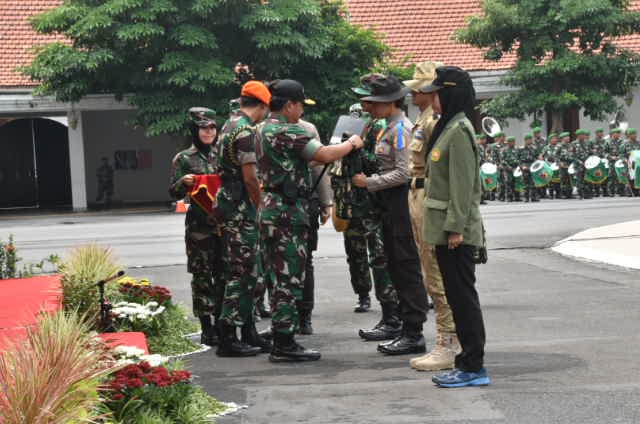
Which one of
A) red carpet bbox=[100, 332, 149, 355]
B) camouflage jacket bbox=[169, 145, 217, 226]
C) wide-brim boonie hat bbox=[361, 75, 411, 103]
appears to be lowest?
red carpet bbox=[100, 332, 149, 355]

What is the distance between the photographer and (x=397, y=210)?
834 cm

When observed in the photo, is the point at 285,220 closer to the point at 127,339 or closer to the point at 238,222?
the point at 238,222

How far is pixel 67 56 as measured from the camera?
30.5 meters

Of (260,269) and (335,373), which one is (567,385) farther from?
(260,269)

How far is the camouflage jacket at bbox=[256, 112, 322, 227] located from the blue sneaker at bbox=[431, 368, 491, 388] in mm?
1787

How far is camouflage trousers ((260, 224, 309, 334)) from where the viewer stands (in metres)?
8.06

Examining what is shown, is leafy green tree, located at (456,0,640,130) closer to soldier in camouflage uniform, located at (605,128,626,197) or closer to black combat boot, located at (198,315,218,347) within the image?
soldier in camouflage uniform, located at (605,128,626,197)

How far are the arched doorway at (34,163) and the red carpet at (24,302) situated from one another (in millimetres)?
27522

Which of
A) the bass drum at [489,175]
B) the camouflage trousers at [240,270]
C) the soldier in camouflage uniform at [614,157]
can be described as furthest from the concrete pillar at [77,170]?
the camouflage trousers at [240,270]

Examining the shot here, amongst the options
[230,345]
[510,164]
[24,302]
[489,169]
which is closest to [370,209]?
[230,345]

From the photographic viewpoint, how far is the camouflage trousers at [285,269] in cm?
806

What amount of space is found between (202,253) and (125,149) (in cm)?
2925

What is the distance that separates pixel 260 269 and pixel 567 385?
2.98 meters

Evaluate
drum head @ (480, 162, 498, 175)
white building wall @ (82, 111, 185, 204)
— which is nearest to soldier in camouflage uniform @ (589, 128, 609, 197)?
drum head @ (480, 162, 498, 175)
